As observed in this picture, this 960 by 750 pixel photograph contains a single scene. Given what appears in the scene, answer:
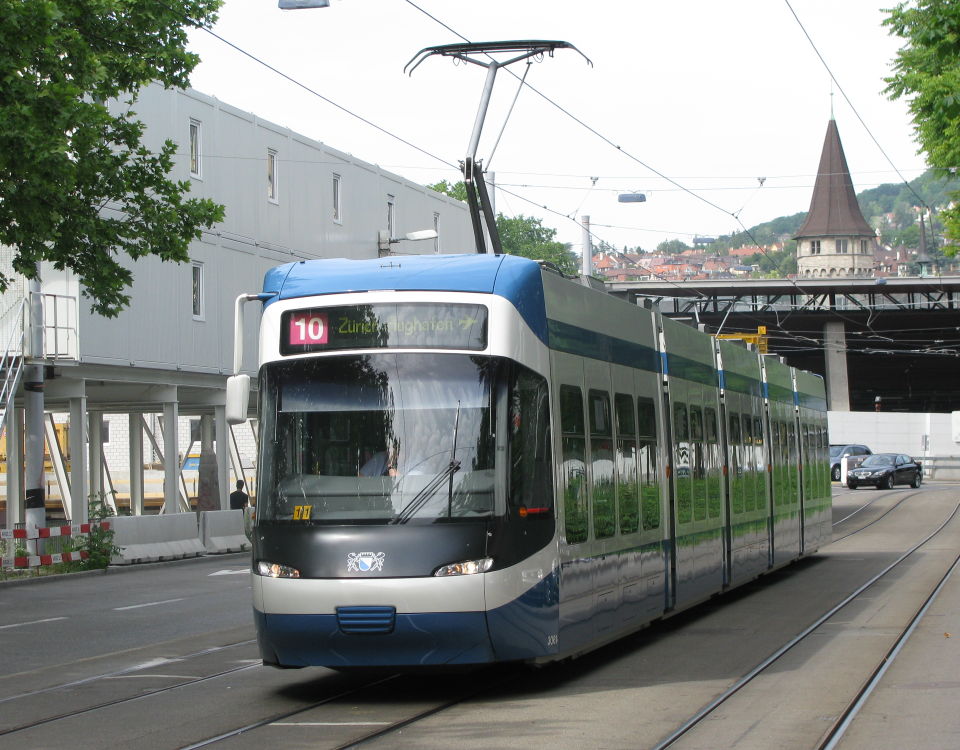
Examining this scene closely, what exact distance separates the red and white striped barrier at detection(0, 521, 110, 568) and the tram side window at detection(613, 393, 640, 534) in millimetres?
16173

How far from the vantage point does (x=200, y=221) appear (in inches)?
822

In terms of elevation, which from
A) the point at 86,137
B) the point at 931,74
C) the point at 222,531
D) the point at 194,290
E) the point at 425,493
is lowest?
the point at 222,531

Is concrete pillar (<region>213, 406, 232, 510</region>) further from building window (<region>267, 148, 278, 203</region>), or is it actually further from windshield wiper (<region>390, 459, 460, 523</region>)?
windshield wiper (<region>390, 459, 460, 523</region>)

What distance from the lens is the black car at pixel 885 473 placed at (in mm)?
55719

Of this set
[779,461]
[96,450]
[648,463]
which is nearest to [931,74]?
[779,461]

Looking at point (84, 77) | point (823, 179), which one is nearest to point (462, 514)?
point (84, 77)

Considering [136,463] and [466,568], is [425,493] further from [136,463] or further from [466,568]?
[136,463]

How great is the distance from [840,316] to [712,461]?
6464 cm

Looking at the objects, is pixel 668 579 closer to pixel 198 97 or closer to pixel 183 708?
pixel 183 708

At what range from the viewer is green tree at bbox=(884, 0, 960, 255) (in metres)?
19.6

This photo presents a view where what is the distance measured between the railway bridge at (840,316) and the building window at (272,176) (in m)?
32.0

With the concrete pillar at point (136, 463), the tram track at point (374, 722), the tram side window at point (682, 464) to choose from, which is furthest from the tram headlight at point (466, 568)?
the concrete pillar at point (136, 463)

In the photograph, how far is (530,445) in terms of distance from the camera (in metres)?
9.99

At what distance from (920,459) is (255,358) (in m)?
41.9
